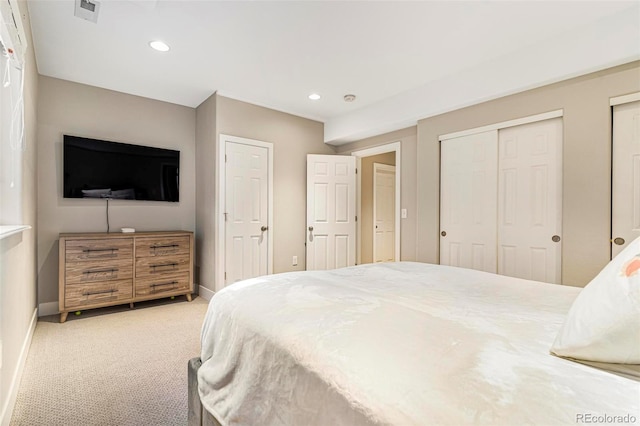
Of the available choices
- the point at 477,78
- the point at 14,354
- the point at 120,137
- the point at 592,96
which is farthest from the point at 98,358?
the point at 592,96

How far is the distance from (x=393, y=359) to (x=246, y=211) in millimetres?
3477

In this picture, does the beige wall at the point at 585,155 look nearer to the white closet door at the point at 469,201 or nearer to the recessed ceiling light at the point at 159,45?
the white closet door at the point at 469,201

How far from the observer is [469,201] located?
3.35m

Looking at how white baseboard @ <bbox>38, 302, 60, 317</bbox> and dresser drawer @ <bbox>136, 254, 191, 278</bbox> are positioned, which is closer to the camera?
white baseboard @ <bbox>38, 302, 60, 317</bbox>

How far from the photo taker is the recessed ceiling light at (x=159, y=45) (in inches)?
106

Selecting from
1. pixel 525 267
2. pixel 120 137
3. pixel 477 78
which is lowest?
pixel 525 267

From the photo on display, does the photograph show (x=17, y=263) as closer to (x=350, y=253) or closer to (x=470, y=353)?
(x=470, y=353)

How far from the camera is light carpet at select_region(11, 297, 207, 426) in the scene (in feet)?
5.63

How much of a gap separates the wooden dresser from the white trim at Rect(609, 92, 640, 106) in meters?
4.32

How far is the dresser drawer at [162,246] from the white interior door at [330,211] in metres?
1.70

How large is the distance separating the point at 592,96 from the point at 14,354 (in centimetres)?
445

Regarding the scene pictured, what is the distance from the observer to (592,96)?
250 cm

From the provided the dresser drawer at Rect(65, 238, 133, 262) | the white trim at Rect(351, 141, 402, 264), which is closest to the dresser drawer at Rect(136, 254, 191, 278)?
the dresser drawer at Rect(65, 238, 133, 262)

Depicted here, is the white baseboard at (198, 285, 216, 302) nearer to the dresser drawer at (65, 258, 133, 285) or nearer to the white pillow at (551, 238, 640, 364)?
the dresser drawer at (65, 258, 133, 285)
